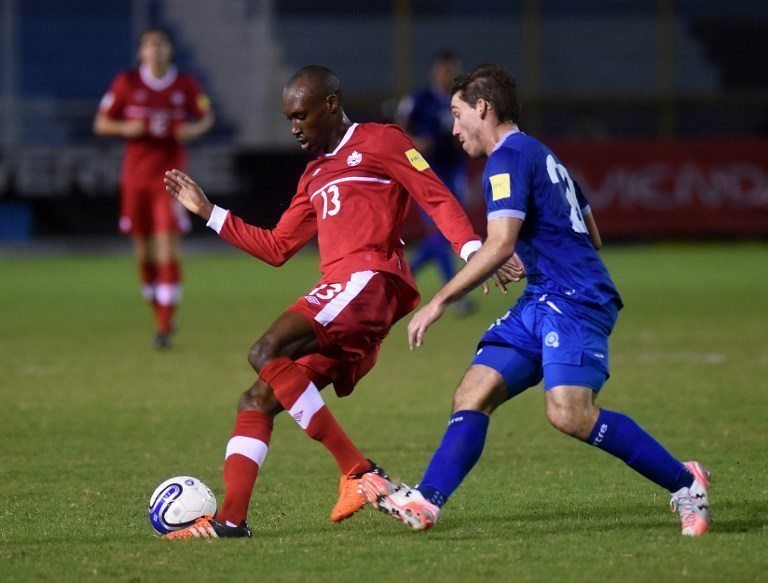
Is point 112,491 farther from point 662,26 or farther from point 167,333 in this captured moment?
point 662,26

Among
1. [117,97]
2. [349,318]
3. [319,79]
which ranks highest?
[319,79]

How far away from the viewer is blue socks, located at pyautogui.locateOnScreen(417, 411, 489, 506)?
514 cm

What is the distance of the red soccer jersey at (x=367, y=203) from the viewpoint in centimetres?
556

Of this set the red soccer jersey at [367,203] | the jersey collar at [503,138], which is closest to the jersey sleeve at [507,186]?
the jersey collar at [503,138]

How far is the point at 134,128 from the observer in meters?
12.0

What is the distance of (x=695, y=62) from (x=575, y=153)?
22.4 ft

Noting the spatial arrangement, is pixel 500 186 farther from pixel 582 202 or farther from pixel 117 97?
pixel 117 97

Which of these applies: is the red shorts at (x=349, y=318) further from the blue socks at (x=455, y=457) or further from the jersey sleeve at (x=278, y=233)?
the blue socks at (x=455, y=457)

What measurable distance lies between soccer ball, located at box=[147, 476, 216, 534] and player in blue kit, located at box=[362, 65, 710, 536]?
744 millimetres

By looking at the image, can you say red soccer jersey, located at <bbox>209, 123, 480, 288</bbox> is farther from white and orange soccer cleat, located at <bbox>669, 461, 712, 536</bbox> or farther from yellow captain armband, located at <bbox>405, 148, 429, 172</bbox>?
white and orange soccer cleat, located at <bbox>669, 461, 712, 536</bbox>

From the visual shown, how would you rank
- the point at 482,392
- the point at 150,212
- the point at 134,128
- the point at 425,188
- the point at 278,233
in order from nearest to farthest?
the point at 482,392, the point at 425,188, the point at 278,233, the point at 134,128, the point at 150,212

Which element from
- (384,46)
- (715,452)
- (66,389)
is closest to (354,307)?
(715,452)

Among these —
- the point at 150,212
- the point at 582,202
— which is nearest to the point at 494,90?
the point at 582,202

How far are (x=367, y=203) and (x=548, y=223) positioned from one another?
79 centimetres
